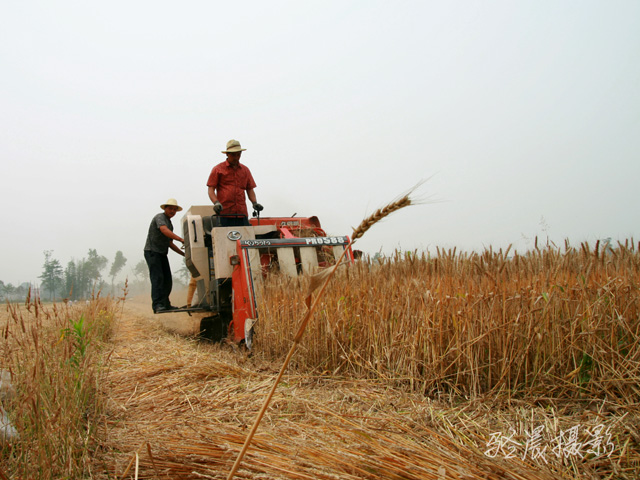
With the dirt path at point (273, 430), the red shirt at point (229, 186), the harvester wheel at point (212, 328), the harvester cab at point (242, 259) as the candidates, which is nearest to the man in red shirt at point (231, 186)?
the red shirt at point (229, 186)

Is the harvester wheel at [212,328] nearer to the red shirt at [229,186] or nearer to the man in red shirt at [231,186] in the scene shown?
the man in red shirt at [231,186]

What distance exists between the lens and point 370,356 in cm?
354

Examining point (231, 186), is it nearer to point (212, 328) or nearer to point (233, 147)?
point (233, 147)

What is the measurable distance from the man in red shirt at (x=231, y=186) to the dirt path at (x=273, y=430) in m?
2.76

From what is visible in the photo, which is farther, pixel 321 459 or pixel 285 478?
pixel 321 459

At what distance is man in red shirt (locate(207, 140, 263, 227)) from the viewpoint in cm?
634

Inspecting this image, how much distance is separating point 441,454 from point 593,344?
1481 millimetres

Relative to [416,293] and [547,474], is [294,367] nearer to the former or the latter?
[416,293]

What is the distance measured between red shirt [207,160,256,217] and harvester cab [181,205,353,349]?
1.24 feet

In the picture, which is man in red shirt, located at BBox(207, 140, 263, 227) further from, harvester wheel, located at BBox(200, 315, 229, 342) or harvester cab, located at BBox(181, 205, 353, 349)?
harvester wheel, located at BBox(200, 315, 229, 342)

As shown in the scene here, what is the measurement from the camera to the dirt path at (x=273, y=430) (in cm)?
167

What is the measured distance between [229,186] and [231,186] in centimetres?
3

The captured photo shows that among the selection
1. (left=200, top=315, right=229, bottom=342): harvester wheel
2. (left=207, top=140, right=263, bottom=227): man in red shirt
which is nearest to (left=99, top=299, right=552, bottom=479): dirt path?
(left=200, top=315, right=229, bottom=342): harvester wheel

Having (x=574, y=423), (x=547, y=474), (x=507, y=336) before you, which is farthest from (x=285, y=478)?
(x=507, y=336)
